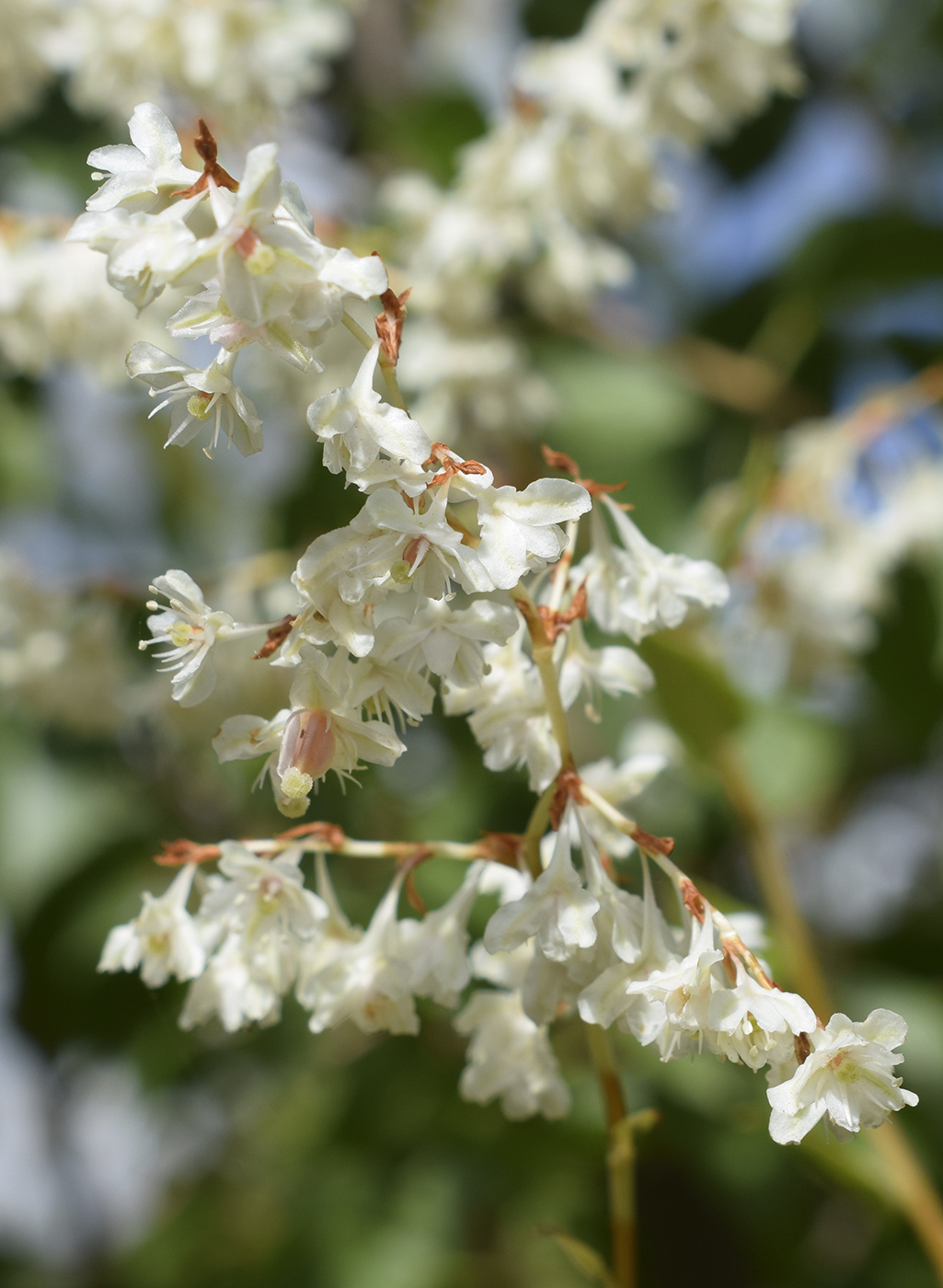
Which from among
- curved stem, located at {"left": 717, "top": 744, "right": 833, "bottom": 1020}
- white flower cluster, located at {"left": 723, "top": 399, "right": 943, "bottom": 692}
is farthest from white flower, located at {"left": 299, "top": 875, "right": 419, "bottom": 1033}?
white flower cluster, located at {"left": 723, "top": 399, "right": 943, "bottom": 692}

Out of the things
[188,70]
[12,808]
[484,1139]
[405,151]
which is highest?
[188,70]

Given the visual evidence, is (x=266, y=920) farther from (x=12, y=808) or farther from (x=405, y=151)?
(x=405, y=151)

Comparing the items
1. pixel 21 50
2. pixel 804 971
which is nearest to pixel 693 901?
pixel 804 971

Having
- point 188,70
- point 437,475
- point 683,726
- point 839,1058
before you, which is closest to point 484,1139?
point 683,726

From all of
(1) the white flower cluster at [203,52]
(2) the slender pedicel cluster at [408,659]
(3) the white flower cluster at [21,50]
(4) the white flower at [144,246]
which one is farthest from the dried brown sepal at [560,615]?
(3) the white flower cluster at [21,50]

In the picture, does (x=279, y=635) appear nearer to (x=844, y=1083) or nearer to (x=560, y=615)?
(x=560, y=615)

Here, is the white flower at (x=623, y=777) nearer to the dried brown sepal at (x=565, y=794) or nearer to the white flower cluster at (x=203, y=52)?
the dried brown sepal at (x=565, y=794)

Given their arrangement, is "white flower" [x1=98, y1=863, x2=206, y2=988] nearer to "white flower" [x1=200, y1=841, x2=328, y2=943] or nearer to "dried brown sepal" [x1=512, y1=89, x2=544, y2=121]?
"white flower" [x1=200, y1=841, x2=328, y2=943]
